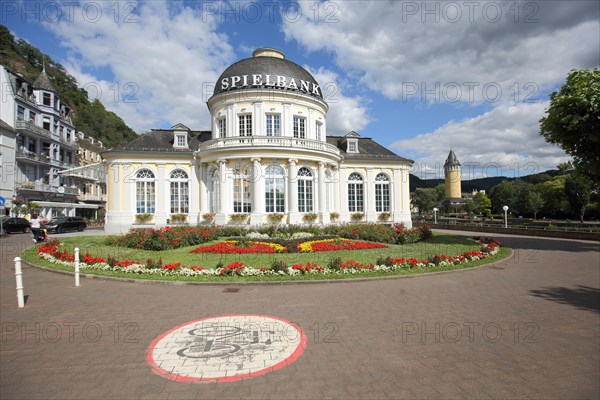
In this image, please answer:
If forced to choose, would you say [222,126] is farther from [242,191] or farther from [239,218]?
[239,218]

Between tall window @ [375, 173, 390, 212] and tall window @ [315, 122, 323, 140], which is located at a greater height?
tall window @ [315, 122, 323, 140]

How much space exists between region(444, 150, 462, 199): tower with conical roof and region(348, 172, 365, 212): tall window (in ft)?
285

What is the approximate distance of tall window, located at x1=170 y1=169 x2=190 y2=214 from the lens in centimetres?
2827

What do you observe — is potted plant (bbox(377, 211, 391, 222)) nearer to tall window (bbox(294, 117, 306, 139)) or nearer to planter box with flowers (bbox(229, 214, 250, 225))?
tall window (bbox(294, 117, 306, 139))

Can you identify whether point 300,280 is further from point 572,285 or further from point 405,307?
point 572,285

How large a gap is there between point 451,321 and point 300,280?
4550 millimetres

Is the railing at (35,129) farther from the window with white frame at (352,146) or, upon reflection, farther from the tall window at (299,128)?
the window with white frame at (352,146)

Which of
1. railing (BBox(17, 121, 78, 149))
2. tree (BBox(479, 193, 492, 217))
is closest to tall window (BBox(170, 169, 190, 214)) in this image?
railing (BBox(17, 121, 78, 149))

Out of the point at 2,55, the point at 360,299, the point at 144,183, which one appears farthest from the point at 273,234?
the point at 2,55

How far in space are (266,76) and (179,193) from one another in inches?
513

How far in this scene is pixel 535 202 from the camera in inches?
2462

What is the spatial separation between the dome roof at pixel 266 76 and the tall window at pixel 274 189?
741 centimetres

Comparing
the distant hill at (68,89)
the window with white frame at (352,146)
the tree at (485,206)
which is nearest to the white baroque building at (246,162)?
the window with white frame at (352,146)

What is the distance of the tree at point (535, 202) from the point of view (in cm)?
6234
